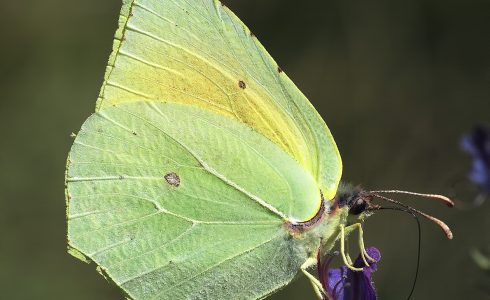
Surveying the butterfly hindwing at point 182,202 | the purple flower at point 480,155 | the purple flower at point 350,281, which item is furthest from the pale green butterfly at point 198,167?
the purple flower at point 480,155

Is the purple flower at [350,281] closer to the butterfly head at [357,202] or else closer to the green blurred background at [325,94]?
the butterfly head at [357,202]

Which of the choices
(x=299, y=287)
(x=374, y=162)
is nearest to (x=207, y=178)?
(x=299, y=287)

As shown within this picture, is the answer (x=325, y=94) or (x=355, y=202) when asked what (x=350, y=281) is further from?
(x=325, y=94)

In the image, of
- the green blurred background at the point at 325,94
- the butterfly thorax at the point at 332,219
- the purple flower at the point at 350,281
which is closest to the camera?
the purple flower at the point at 350,281

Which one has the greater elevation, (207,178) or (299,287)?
(207,178)

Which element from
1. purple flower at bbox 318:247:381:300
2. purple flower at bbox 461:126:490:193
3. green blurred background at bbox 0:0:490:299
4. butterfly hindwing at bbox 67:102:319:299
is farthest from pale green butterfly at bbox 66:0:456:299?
green blurred background at bbox 0:0:490:299

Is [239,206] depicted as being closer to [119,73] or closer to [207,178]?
[207,178]

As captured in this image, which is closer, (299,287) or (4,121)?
(299,287)
